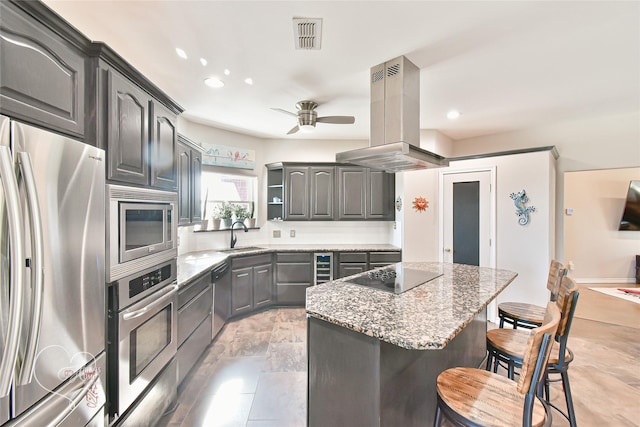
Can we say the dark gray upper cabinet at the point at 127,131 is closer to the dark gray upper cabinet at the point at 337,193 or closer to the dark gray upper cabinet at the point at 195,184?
the dark gray upper cabinet at the point at 195,184

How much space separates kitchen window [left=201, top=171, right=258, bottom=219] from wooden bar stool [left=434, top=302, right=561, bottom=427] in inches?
146

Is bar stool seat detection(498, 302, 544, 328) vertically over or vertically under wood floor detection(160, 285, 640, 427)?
over

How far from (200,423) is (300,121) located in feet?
9.79

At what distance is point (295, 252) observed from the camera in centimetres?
415

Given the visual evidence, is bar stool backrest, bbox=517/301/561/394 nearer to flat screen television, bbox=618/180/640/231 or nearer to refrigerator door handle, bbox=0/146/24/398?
refrigerator door handle, bbox=0/146/24/398

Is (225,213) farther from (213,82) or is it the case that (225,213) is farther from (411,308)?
(411,308)

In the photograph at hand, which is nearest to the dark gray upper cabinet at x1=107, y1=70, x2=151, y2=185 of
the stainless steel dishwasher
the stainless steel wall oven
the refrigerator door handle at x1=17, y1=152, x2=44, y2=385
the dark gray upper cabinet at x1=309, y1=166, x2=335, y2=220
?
the refrigerator door handle at x1=17, y1=152, x2=44, y2=385

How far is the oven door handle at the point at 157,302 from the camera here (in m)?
1.48

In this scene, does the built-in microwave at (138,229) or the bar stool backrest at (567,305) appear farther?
the bar stool backrest at (567,305)

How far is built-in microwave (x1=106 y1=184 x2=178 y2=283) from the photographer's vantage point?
4.53 feet

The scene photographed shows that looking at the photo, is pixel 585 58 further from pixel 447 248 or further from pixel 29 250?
pixel 29 250

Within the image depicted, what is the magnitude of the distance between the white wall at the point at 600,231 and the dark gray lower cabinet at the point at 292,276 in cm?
586

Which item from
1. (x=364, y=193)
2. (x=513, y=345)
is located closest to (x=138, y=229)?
(x=513, y=345)

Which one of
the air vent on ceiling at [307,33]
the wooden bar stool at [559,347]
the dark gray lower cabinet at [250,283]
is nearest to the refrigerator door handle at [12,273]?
the air vent on ceiling at [307,33]
